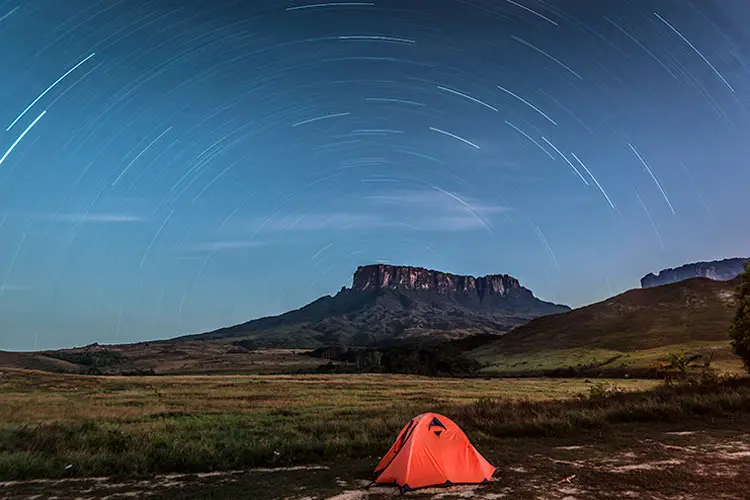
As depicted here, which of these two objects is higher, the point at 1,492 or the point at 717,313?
the point at 717,313

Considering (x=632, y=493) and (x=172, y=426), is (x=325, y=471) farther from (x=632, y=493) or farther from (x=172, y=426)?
(x=172, y=426)

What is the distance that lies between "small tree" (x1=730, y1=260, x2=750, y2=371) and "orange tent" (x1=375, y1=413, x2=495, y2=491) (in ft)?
122

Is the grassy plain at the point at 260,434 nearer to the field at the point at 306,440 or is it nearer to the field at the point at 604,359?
the field at the point at 306,440

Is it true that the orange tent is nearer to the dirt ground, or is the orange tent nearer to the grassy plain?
the dirt ground

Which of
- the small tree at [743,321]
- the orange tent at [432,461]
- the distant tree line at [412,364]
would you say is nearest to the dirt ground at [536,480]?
the orange tent at [432,461]

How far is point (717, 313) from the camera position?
136 metres

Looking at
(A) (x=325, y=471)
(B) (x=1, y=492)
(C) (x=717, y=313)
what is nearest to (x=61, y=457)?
(B) (x=1, y=492)

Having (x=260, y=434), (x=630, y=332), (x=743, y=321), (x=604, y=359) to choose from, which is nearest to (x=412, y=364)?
(x=604, y=359)

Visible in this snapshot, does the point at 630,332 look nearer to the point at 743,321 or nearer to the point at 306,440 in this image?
the point at 743,321

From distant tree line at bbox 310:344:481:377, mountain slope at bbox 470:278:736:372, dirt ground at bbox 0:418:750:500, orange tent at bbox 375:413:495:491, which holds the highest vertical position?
mountain slope at bbox 470:278:736:372

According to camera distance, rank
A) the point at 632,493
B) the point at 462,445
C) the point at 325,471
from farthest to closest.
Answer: the point at 325,471 → the point at 462,445 → the point at 632,493

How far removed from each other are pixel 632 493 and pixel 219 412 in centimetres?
3080

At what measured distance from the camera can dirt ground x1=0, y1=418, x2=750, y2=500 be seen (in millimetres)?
11719

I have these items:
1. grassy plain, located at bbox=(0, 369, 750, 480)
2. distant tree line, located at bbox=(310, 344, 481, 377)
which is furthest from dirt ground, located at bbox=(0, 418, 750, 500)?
distant tree line, located at bbox=(310, 344, 481, 377)
